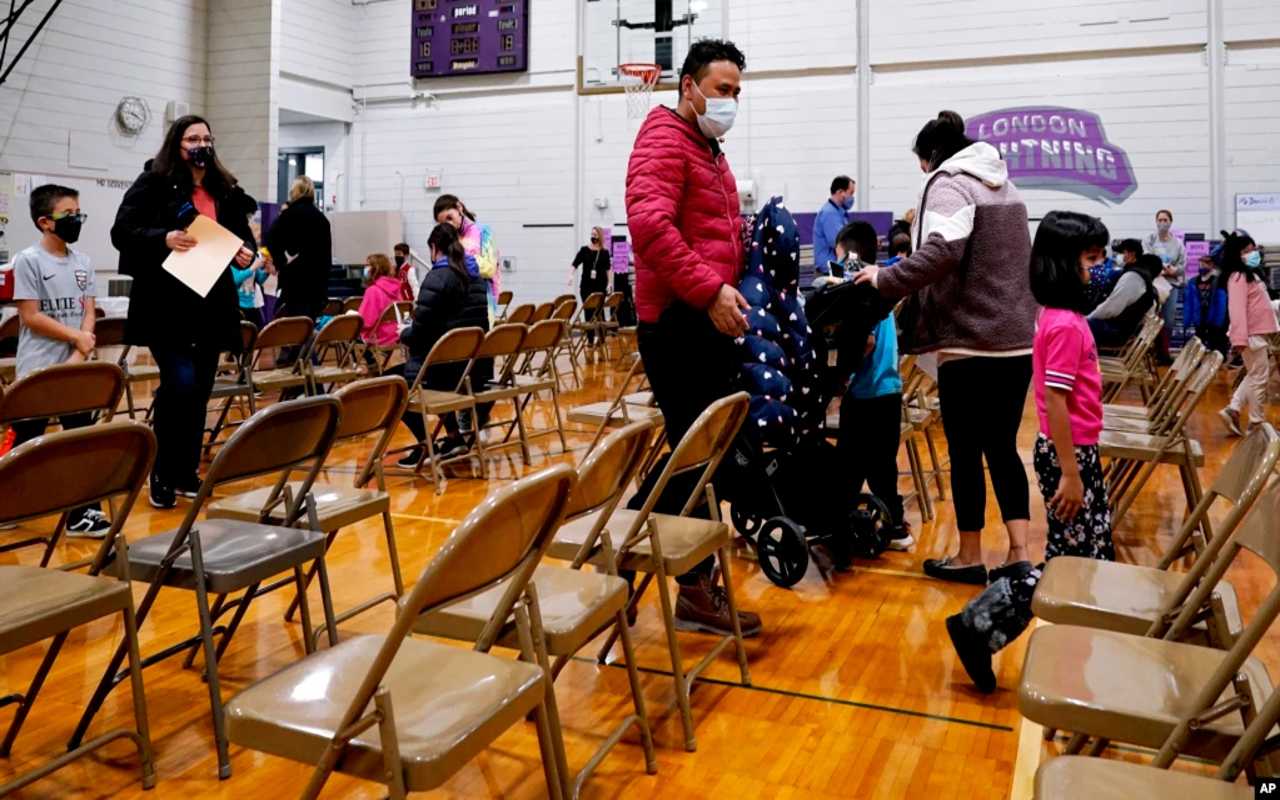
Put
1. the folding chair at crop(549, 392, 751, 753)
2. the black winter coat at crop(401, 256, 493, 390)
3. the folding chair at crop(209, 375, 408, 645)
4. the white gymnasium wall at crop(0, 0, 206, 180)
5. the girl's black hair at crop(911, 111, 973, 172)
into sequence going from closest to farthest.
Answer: the folding chair at crop(549, 392, 751, 753)
the folding chair at crop(209, 375, 408, 645)
the girl's black hair at crop(911, 111, 973, 172)
the black winter coat at crop(401, 256, 493, 390)
the white gymnasium wall at crop(0, 0, 206, 180)

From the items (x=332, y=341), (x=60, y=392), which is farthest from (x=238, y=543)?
(x=332, y=341)


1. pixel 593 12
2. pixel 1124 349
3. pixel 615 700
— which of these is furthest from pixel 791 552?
pixel 593 12

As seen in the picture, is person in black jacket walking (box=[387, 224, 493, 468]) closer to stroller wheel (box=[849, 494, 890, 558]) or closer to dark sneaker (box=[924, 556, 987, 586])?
stroller wheel (box=[849, 494, 890, 558])

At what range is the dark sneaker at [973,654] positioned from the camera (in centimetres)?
243

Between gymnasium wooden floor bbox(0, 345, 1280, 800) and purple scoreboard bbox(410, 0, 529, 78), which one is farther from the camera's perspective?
purple scoreboard bbox(410, 0, 529, 78)

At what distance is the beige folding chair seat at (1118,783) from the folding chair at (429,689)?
748 millimetres

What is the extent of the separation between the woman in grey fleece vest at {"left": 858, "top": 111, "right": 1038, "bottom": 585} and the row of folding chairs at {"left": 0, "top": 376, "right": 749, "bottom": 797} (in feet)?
3.30

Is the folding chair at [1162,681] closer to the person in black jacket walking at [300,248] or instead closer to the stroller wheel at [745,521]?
the stroller wheel at [745,521]

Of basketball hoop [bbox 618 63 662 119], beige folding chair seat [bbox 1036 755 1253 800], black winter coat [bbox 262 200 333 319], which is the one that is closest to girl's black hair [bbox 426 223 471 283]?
black winter coat [bbox 262 200 333 319]

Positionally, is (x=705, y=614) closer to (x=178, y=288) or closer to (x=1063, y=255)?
(x=1063, y=255)

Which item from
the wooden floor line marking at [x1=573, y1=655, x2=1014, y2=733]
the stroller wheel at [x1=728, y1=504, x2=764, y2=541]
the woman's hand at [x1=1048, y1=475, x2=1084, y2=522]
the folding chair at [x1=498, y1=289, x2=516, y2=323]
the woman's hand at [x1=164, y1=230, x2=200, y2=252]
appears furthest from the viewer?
the folding chair at [x1=498, y1=289, x2=516, y2=323]

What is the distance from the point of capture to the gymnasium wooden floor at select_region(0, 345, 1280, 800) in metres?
2.08

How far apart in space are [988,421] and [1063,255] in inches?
23.6

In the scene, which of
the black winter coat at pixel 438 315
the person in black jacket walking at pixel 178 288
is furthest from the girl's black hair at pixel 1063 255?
the black winter coat at pixel 438 315
